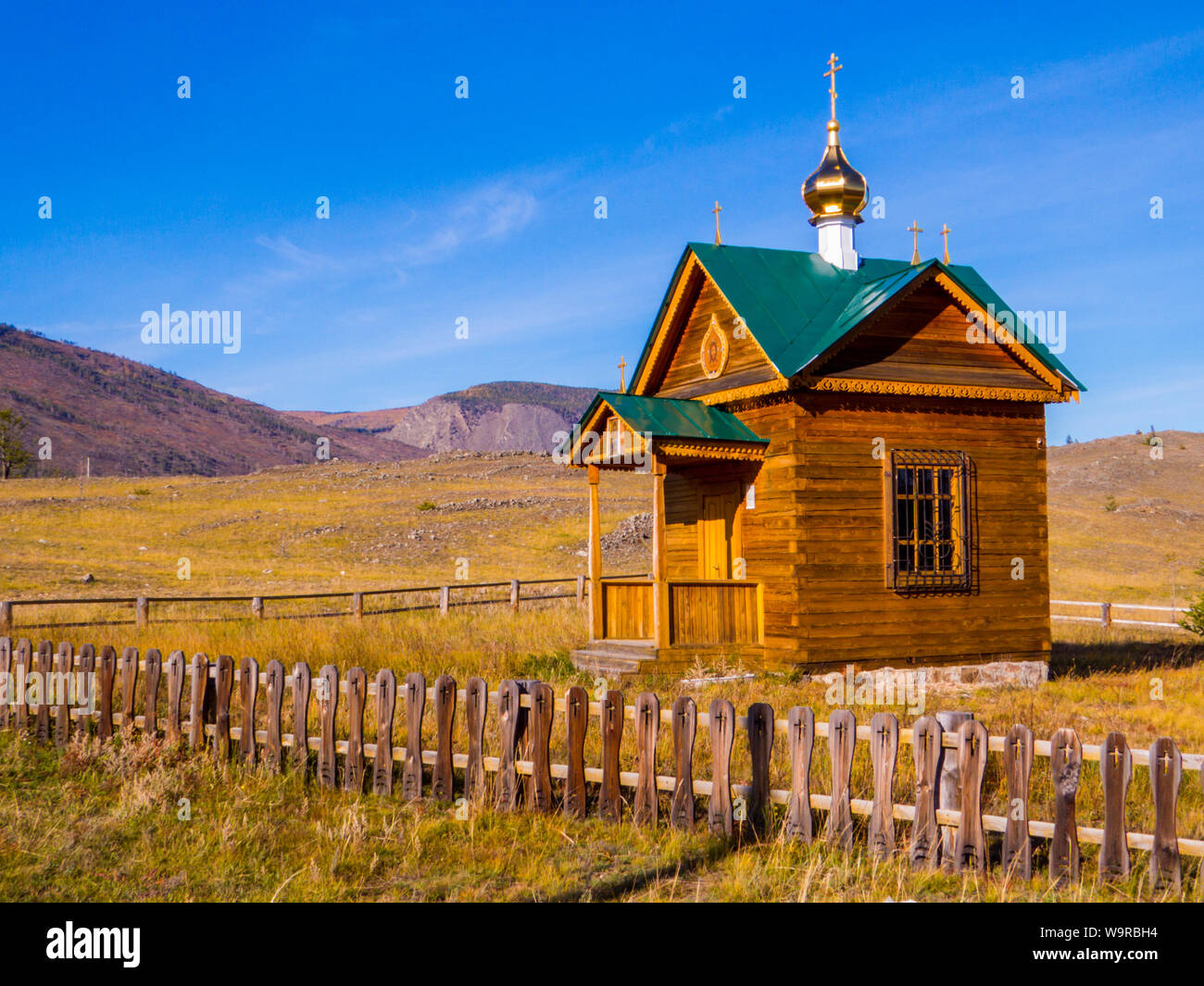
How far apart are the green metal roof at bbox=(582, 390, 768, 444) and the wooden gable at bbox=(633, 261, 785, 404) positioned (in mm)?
611

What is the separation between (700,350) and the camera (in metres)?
15.6

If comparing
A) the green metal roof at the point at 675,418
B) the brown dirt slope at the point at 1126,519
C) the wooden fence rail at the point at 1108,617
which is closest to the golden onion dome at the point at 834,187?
the green metal roof at the point at 675,418

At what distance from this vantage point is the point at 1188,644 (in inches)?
792

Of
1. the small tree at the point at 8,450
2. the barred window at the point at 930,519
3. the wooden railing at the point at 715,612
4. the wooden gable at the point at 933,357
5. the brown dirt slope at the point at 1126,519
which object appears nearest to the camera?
the wooden railing at the point at 715,612

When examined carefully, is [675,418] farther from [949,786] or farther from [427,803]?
[949,786]

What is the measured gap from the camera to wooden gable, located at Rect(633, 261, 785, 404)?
14211 mm

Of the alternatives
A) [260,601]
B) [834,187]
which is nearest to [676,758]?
[834,187]

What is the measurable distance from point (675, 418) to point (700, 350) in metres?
2.46

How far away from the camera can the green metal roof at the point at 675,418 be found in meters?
13.1

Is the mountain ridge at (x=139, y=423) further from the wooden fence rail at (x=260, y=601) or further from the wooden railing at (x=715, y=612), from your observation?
the wooden railing at (x=715, y=612)

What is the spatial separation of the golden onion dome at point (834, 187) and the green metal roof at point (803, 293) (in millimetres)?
Answer: 792

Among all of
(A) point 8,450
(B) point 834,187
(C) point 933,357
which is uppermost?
(A) point 8,450
